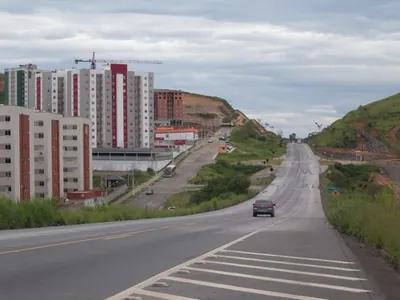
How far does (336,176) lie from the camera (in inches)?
3438

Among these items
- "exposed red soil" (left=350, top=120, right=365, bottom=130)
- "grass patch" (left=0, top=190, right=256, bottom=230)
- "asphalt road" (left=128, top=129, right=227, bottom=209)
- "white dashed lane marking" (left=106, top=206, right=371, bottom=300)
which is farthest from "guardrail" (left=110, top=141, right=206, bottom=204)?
"white dashed lane marking" (left=106, top=206, right=371, bottom=300)

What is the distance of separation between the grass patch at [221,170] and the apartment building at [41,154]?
1906 centimetres

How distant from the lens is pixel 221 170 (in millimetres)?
126562

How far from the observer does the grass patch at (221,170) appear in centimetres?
11369

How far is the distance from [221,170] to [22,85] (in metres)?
86.0

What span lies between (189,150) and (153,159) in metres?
35.1

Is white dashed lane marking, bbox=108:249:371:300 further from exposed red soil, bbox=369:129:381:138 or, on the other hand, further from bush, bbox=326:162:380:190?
exposed red soil, bbox=369:129:381:138

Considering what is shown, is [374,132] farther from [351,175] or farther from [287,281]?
[287,281]

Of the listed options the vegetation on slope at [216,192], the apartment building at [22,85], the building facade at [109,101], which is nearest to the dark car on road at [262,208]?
the vegetation on slope at [216,192]

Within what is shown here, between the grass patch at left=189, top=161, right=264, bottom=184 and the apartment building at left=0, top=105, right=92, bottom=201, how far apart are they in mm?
19058

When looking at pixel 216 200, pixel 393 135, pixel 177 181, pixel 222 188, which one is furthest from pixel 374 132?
pixel 177 181

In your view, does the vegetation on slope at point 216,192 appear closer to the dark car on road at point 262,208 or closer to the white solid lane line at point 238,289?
the dark car on road at point 262,208

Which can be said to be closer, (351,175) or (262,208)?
(262,208)

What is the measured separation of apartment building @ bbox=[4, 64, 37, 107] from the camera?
7156 inches
